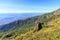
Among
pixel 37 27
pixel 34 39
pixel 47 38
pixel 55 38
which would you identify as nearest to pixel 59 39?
pixel 55 38

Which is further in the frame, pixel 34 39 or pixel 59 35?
pixel 34 39

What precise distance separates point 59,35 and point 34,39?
57.5 ft

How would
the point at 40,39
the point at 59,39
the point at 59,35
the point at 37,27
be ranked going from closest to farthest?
the point at 59,39
the point at 59,35
the point at 40,39
the point at 37,27

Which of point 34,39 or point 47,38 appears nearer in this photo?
point 47,38

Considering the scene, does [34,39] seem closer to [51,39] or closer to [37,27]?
[51,39]

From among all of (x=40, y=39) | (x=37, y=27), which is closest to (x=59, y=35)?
(x=40, y=39)

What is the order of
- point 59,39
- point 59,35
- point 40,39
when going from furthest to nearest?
point 40,39 → point 59,35 → point 59,39

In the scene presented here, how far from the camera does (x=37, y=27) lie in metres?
133

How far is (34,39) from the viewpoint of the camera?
3556 inches

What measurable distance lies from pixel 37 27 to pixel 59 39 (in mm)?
61207

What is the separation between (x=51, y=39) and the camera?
258ft

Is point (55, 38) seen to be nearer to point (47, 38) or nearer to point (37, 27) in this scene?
point (47, 38)

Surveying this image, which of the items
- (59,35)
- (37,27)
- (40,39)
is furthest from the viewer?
(37,27)

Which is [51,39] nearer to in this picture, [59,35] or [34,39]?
[59,35]
